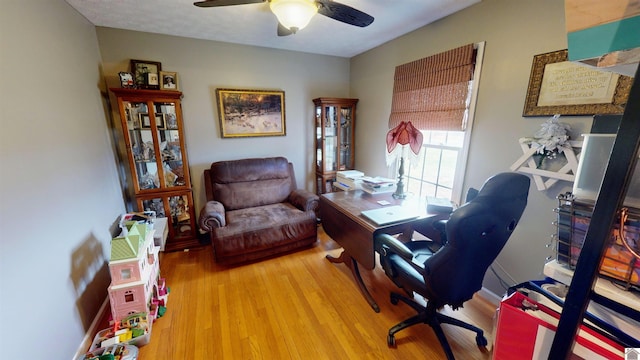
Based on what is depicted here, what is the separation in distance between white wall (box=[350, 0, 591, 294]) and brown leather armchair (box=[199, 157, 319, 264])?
172cm

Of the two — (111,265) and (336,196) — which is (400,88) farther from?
(111,265)

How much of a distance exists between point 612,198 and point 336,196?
1.78 metres

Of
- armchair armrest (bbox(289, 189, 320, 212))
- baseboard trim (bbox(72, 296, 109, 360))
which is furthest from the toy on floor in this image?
A: armchair armrest (bbox(289, 189, 320, 212))

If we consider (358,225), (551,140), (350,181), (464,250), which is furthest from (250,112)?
(551,140)

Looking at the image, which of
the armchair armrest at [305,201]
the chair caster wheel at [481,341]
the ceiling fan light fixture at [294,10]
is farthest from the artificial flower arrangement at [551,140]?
the armchair armrest at [305,201]

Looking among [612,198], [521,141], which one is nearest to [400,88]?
[521,141]

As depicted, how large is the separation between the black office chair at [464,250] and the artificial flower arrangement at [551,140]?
Answer: 0.61 metres

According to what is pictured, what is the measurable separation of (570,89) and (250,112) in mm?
2885

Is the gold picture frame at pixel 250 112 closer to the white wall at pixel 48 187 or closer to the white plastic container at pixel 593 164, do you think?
the white wall at pixel 48 187

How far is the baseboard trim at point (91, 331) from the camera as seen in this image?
4.94 ft

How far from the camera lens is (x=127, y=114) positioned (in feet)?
7.73

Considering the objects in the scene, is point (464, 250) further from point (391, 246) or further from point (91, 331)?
point (91, 331)

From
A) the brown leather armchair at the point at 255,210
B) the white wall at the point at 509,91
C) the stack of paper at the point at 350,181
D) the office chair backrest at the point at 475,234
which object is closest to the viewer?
the office chair backrest at the point at 475,234

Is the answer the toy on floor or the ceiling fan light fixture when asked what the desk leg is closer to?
the toy on floor
